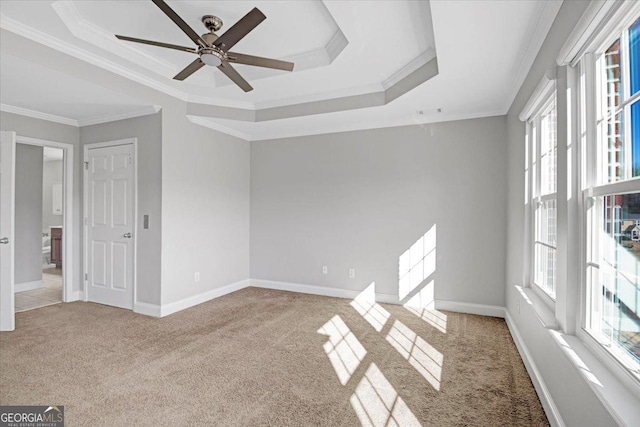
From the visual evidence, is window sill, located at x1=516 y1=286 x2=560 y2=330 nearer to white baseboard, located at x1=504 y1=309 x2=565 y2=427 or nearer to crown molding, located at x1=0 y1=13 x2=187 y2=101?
white baseboard, located at x1=504 y1=309 x2=565 y2=427

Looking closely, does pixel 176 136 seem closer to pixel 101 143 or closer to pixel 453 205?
pixel 101 143

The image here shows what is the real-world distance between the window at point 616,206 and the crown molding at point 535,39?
614 mm

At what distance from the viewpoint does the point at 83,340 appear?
317 centimetres

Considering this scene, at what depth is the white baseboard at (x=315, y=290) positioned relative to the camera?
4.47 metres

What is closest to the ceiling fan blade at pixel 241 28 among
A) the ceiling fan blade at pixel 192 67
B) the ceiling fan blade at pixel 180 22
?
the ceiling fan blade at pixel 180 22

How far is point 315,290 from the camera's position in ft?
16.2

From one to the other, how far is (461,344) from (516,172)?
1799 mm

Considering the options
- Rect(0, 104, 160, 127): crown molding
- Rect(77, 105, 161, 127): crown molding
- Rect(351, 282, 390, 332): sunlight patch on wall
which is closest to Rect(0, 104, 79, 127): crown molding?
Rect(0, 104, 160, 127): crown molding

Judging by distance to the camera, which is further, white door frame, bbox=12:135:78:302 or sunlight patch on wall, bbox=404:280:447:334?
white door frame, bbox=12:135:78:302

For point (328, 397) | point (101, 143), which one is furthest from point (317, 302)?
point (101, 143)

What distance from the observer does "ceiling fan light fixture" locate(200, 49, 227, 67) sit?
2.30m

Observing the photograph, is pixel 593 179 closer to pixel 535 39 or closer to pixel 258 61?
pixel 535 39

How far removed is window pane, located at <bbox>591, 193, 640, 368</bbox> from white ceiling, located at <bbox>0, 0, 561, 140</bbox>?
133cm

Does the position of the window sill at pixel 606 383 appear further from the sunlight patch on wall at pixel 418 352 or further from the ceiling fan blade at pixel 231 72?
the ceiling fan blade at pixel 231 72
